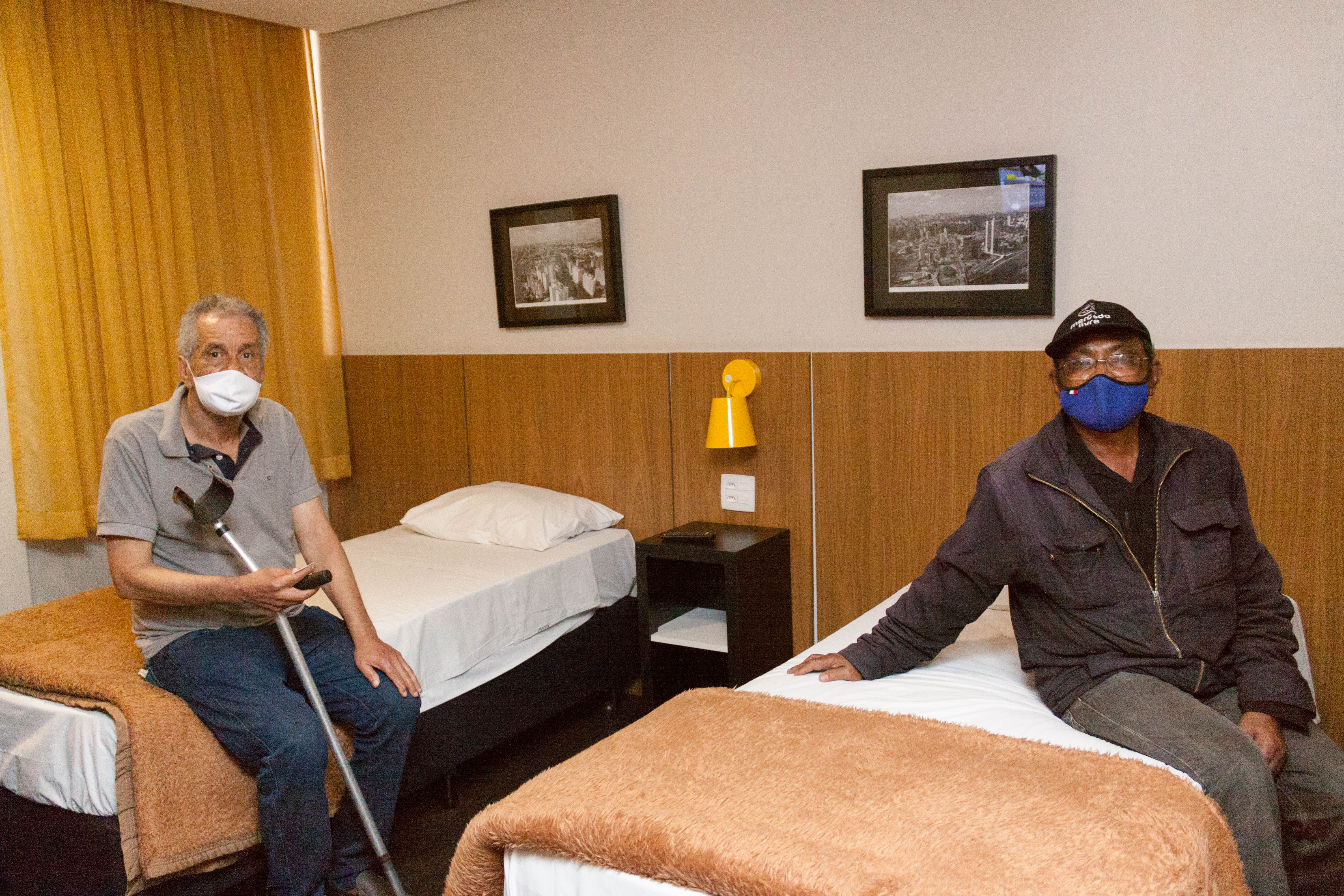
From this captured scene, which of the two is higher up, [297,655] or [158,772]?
[297,655]

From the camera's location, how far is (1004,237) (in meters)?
2.73

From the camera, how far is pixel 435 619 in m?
2.65

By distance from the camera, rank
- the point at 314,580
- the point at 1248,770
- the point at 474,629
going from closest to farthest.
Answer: the point at 1248,770 < the point at 314,580 < the point at 474,629

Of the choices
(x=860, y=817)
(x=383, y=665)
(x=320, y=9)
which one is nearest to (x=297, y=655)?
(x=383, y=665)

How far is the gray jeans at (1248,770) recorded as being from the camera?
158 centimetres

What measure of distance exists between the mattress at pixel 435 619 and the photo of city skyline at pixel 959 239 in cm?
126

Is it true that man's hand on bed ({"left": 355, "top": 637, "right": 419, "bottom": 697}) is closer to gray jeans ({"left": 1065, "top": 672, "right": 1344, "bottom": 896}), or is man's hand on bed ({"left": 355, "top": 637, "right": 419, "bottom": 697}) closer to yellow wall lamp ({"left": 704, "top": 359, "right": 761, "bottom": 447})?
yellow wall lamp ({"left": 704, "top": 359, "right": 761, "bottom": 447})

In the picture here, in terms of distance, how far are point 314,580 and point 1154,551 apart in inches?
60.7

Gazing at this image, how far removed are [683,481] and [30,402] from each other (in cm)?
202

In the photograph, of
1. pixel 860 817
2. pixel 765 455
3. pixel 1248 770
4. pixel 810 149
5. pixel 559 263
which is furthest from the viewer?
pixel 559 263

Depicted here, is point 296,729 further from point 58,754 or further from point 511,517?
point 511,517

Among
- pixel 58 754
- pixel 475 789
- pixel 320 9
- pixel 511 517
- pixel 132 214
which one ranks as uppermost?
pixel 320 9

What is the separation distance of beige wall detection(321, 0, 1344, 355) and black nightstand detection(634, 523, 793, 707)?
639 millimetres

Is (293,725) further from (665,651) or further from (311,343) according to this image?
(311,343)
